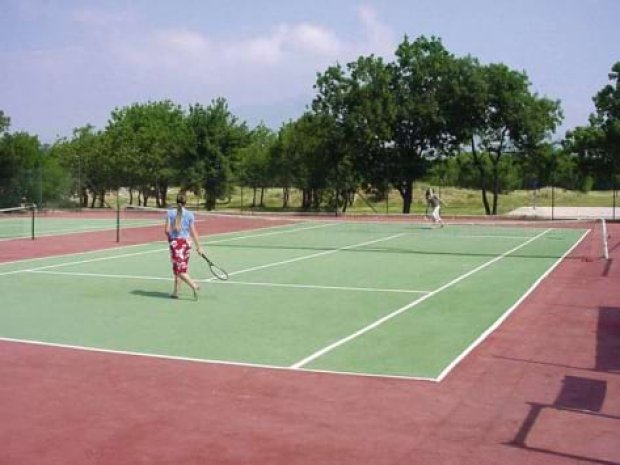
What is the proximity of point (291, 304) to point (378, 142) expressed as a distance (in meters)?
36.0

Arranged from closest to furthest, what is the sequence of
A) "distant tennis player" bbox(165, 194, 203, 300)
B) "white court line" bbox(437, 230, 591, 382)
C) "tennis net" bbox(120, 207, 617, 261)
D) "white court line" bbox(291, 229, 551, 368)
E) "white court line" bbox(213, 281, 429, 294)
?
"white court line" bbox(437, 230, 591, 382)
"white court line" bbox(291, 229, 551, 368)
"distant tennis player" bbox(165, 194, 203, 300)
"white court line" bbox(213, 281, 429, 294)
"tennis net" bbox(120, 207, 617, 261)

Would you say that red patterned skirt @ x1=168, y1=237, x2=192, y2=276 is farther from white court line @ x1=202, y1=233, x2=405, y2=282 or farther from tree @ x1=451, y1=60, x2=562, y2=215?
tree @ x1=451, y1=60, x2=562, y2=215

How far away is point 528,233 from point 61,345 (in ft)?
79.6

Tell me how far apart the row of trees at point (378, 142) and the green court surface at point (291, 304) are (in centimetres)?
2363

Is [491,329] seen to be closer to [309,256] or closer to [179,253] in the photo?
[179,253]

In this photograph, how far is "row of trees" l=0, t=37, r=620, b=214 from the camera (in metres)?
46.1

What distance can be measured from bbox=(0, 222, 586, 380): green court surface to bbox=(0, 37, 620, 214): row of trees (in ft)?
77.5

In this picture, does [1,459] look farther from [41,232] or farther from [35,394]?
[41,232]

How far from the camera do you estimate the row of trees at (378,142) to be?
1816 inches

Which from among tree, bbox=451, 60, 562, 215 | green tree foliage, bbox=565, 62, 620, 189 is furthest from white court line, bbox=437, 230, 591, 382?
tree, bbox=451, 60, 562, 215

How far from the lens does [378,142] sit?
48156 millimetres

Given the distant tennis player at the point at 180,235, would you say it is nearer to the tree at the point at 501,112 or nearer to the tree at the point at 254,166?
the tree at the point at 501,112

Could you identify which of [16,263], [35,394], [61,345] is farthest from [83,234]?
[35,394]

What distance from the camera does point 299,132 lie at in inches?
2077
